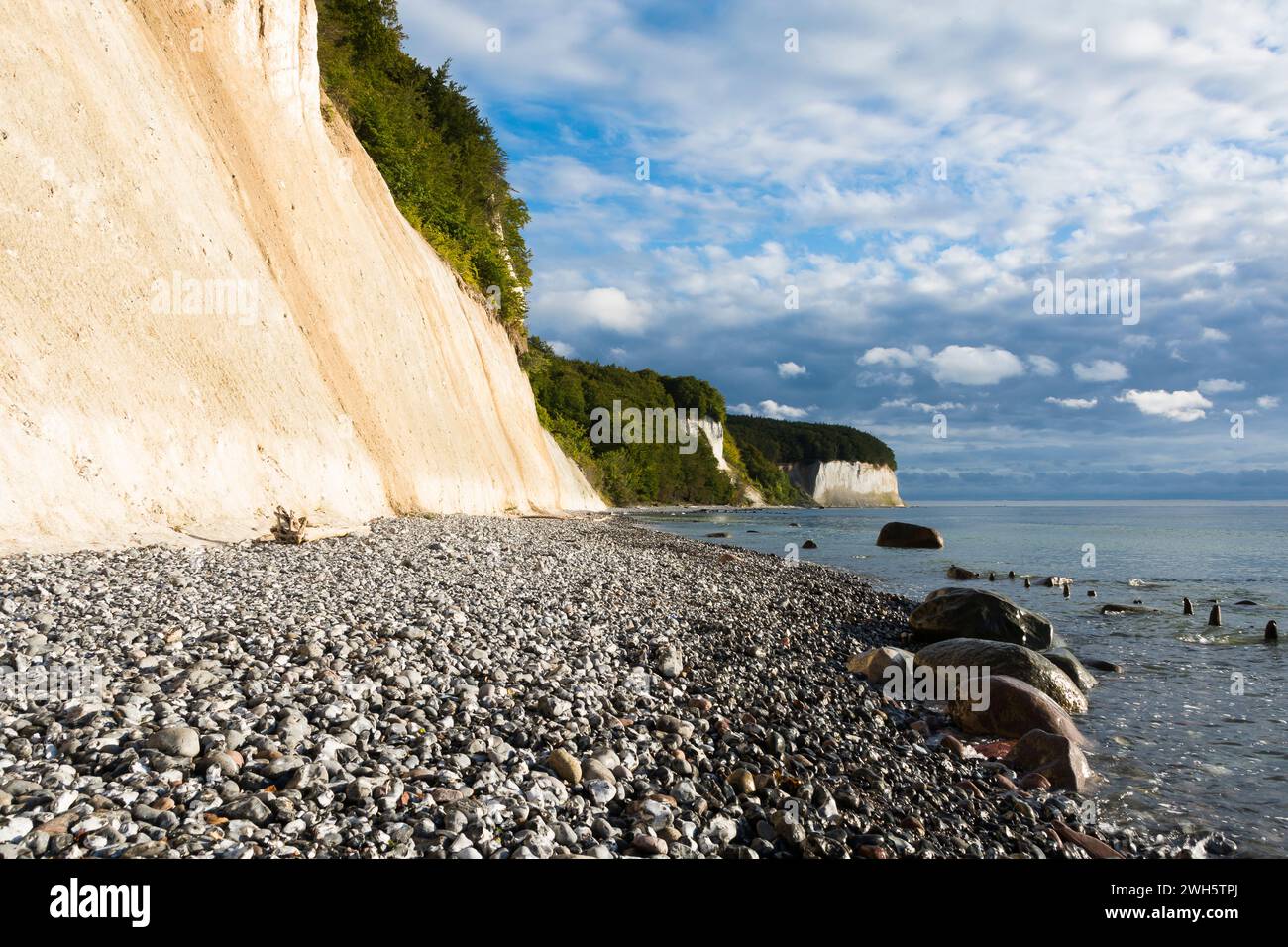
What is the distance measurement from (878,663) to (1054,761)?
9.99 ft

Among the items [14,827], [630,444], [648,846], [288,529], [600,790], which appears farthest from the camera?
[630,444]

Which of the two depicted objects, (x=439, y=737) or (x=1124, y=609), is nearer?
(x=439, y=737)

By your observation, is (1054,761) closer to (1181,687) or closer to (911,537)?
(1181,687)

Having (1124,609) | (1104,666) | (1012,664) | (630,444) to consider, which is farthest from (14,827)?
(630,444)

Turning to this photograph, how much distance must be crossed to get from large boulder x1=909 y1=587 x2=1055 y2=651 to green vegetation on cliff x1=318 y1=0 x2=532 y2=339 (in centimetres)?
2731

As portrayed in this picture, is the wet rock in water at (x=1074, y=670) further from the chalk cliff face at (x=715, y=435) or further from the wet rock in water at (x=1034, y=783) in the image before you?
the chalk cliff face at (x=715, y=435)

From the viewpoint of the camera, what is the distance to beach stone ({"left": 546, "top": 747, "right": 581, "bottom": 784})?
15.8 feet

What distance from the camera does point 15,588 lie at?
301 inches

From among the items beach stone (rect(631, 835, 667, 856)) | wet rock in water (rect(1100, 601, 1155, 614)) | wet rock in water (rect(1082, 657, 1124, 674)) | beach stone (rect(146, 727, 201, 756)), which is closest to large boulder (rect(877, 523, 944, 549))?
wet rock in water (rect(1100, 601, 1155, 614))

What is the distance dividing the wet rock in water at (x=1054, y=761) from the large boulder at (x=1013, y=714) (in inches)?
24.6

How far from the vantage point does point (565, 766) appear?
4852 millimetres

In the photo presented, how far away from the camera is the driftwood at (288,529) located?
44.6 ft
